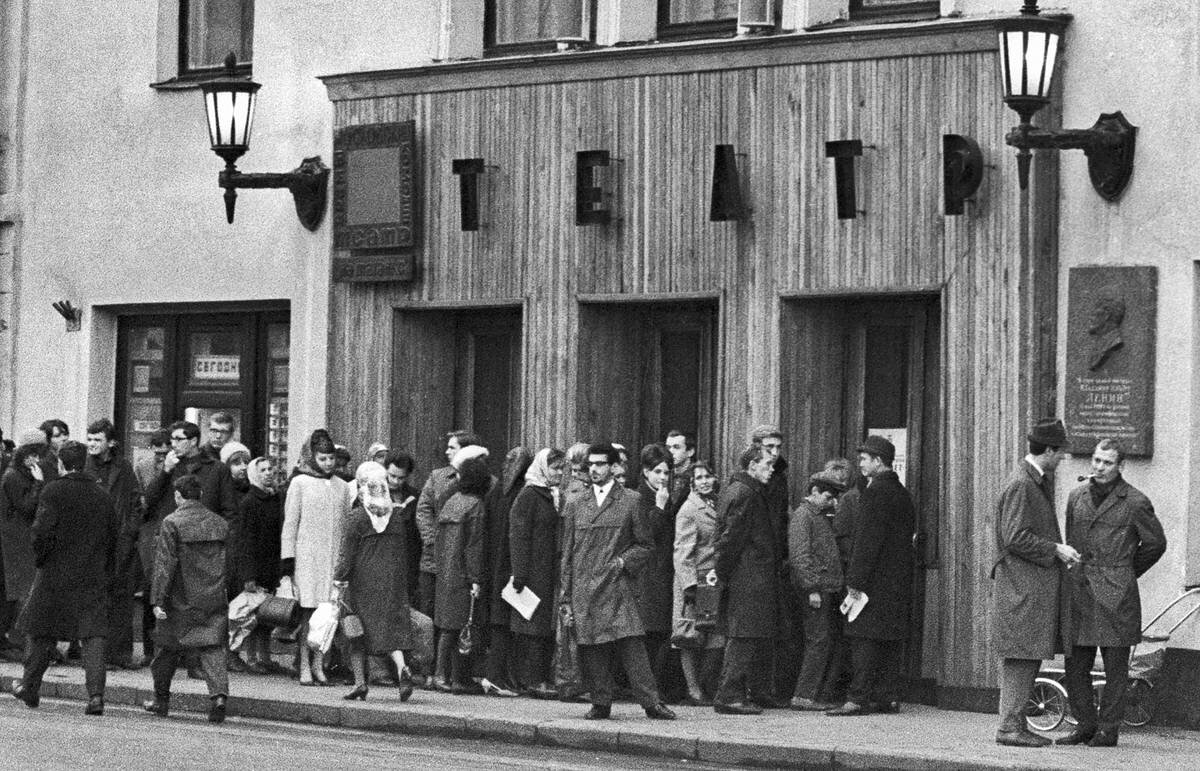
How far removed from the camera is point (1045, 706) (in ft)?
62.7

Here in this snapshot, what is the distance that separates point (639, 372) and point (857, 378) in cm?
227

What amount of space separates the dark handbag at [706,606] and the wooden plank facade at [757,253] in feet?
5.46

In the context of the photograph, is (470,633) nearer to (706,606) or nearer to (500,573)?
(500,573)

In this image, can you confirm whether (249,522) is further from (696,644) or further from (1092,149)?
(1092,149)

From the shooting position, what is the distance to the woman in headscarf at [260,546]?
2294 centimetres

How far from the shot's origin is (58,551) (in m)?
20.5

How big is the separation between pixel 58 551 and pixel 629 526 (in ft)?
13.7

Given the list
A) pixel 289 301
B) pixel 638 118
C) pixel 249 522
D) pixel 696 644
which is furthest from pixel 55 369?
pixel 696 644

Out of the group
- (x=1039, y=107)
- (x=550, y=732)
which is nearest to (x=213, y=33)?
(x=1039, y=107)

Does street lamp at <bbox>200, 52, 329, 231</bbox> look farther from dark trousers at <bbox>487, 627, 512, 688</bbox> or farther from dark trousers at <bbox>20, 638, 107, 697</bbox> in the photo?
dark trousers at <bbox>20, 638, 107, 697</bbox>

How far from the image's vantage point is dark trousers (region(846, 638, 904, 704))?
20.4 metres

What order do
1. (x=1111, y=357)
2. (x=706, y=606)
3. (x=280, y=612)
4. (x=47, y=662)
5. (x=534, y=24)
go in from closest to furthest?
(x=1111, y=357) → (x=47, y=662) → (x=706, y=606) → (x=280, y=612) → (x=534, y=24)

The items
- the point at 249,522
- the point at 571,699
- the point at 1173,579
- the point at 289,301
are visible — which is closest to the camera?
the point at 1173,579

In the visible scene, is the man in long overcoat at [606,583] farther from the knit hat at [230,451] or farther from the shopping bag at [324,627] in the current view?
the knit hat at [230,451]
